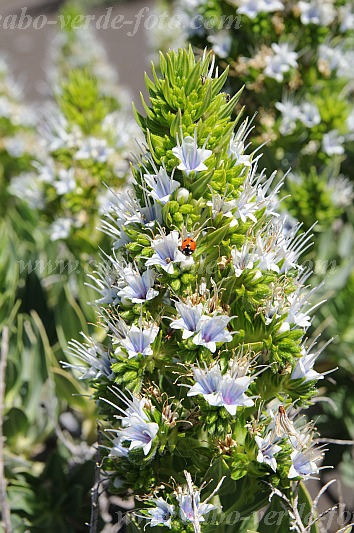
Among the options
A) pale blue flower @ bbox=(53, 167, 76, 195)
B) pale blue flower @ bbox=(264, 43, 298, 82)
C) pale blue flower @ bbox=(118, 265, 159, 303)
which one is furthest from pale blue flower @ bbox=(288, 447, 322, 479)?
pale blue flower @ bbox=(264, 43, 298, 82)

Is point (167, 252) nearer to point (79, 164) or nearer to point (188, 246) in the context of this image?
point (188, 246)

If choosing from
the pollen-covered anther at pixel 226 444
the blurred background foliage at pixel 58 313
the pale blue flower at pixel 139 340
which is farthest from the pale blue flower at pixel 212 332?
the blurred background foliage at pixel 58 313

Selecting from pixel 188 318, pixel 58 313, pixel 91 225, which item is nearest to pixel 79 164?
pixel 91 225

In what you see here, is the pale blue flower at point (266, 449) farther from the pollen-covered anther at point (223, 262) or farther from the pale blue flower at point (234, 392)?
the pollen-covered anther at point (223, 262)

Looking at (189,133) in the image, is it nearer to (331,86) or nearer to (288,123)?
(288,123)

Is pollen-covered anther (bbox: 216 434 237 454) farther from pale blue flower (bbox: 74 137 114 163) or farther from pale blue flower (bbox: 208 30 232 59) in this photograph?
pale blue flower (bbox: 208 30 232 59)
